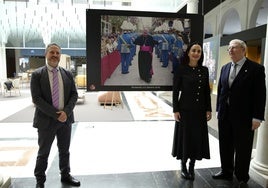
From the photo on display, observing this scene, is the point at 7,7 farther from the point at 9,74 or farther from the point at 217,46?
the point at 217,46

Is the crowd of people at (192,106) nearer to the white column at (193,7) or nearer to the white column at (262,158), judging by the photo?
the white column at (262,158)

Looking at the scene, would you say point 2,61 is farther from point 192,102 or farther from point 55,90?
point 192,102

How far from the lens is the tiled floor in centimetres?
311

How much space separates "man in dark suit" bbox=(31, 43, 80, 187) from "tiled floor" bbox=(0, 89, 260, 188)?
0.57 meters

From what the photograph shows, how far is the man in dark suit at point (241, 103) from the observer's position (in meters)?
2.79

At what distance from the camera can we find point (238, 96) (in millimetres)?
2855

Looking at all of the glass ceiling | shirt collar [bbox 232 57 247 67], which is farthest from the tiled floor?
the glass ceiling

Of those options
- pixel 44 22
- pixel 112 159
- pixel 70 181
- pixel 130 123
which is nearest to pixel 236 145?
pixel 112 159

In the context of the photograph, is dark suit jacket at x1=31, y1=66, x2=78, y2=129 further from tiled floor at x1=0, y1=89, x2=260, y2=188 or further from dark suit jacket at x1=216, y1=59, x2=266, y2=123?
dark suit jacket at x1=216, y1=59, x2=266, y2=123

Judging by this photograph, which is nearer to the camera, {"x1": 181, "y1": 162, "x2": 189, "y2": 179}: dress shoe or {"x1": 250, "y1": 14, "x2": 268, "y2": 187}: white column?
{"x1": 250, "y1": 14, "x2": 268, "y2": 187}: white column

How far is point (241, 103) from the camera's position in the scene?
2.85 metres

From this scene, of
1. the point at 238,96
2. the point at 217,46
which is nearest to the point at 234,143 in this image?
the point at 238,96

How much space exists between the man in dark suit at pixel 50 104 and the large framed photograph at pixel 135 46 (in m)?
0.39

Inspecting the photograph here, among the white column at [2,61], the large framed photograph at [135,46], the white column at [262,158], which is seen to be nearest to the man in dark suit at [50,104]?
the large framed photograph at [135,46]
